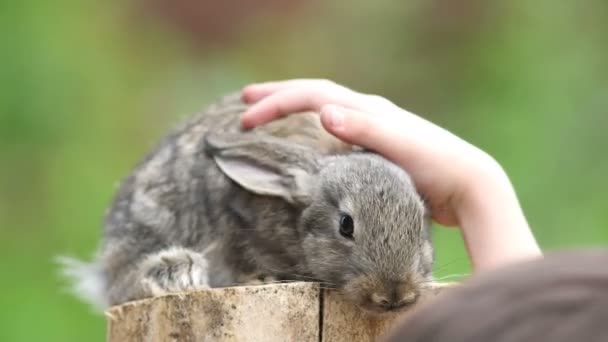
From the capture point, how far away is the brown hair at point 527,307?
5.11ft

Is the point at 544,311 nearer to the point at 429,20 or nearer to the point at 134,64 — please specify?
the point at 134,64

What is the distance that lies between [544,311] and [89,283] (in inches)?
99.3

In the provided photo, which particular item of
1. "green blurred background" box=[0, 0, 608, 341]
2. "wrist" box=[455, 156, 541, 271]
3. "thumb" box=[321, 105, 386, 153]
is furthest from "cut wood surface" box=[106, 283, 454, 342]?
"green blurred background" box=[0, 0, 608, 341]

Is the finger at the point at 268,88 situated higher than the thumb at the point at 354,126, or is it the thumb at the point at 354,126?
the finger at the point at 268,88

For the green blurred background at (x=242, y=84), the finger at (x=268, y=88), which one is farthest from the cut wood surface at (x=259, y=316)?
the green blurred background at (x=242, y=84)

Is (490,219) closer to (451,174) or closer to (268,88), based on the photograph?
(451,174)

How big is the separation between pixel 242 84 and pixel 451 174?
4.63 m

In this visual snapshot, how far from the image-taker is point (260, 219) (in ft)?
10.8

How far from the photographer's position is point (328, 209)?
306 cm

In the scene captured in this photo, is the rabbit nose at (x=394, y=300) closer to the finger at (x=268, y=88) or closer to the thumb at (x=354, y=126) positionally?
the thumb at (x=354, y=126)

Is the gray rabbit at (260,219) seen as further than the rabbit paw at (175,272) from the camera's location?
No

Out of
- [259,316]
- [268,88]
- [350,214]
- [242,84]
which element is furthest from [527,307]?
[242,84]

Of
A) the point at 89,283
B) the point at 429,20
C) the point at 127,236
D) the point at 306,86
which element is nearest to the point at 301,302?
the point at 306,86

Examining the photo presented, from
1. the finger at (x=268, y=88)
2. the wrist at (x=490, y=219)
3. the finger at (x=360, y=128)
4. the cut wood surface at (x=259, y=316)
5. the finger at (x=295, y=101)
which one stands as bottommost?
the cut wood surface at (x=259, y=316)
